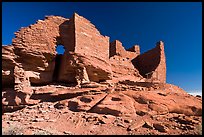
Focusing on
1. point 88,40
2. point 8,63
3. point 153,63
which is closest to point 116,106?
point 88,40

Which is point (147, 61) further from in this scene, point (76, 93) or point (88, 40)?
point (76, 93)

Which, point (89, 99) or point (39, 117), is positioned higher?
point (89, 99)

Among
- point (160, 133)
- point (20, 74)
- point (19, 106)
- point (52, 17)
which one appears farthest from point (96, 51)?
point (160, 133)

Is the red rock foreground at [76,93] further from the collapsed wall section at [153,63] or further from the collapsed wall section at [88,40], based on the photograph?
the collapsed wall section at [153,63]

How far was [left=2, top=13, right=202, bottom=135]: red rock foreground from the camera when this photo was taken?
23.2ft

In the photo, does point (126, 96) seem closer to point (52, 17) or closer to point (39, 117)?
point (39, 117)

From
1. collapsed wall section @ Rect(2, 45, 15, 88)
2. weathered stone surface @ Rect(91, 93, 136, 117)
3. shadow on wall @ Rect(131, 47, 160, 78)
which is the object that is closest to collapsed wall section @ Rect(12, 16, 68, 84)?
collapsed wall section @ Rect(2, 45, 15, 88)

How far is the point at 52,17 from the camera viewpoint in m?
13.2

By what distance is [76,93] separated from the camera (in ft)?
33.8

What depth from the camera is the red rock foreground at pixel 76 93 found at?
7.07 metres

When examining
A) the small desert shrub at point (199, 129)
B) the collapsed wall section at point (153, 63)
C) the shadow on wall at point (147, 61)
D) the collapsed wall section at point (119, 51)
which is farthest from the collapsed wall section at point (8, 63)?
the shadow on wall at point (147, 61)

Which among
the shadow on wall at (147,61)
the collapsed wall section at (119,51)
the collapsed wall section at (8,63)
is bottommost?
the collapsed wall section at (8,63)

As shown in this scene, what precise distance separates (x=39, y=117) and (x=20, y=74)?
418 cm

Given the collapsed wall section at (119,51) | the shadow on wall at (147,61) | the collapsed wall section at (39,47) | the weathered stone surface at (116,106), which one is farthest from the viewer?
the collapsed wall section at (119,51)
